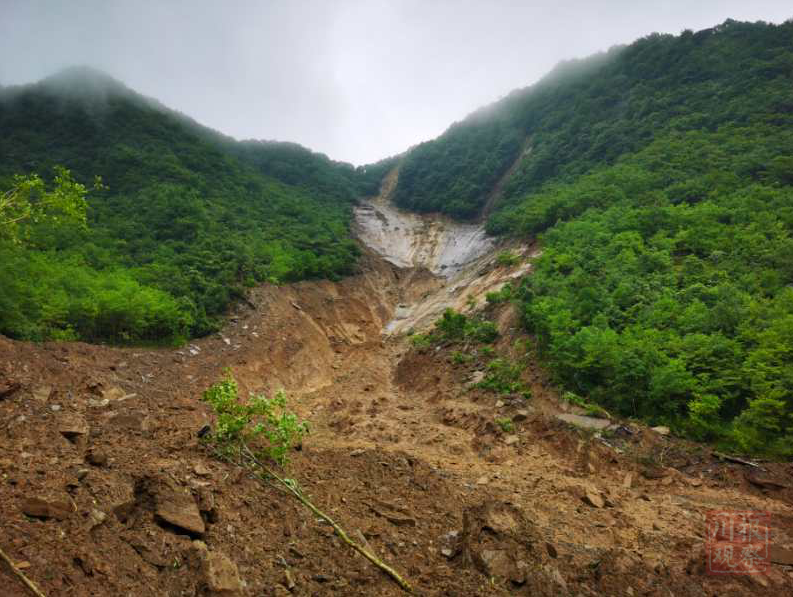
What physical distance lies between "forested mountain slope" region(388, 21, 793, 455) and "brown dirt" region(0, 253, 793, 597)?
54.3 inches

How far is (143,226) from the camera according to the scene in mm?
25781

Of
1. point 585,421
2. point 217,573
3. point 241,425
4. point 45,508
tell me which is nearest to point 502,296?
point 585,421

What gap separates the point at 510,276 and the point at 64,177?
21431 mm

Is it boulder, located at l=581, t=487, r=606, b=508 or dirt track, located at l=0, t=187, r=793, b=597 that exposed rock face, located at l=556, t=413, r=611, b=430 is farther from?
boulder, located at l=581, t=487, r=606, b=508

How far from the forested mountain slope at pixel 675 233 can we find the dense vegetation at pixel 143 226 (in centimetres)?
1493

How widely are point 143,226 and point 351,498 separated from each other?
Result: 25.5 meters

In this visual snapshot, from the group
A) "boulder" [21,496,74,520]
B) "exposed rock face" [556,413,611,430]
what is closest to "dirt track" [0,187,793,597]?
"boulder" [21,496,74,520]

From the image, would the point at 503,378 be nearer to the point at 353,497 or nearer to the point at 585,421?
the point at 585,421

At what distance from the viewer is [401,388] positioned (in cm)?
1823

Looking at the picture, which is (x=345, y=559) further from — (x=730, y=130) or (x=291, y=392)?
(x=730, y=130)

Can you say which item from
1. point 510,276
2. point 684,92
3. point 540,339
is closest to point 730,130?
point 684,92

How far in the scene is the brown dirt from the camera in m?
4.30

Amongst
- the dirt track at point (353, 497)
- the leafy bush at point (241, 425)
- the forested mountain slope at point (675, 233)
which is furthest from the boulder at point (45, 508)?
the forested mountain slope at point (675, 233)

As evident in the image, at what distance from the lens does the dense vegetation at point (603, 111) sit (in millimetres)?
35375
